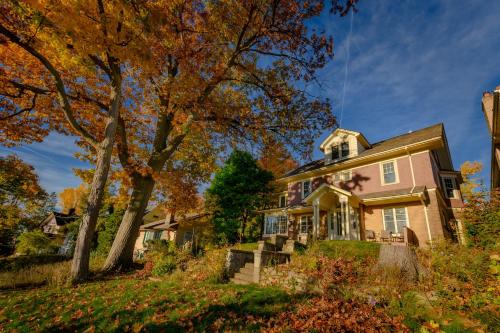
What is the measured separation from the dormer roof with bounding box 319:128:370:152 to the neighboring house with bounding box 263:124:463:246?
9cm

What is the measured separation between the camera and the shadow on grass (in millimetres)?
4383

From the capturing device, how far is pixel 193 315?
4.83m

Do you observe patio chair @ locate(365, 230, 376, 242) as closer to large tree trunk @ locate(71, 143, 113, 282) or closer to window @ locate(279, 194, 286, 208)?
window @ locate(279, 194, 286, 208)

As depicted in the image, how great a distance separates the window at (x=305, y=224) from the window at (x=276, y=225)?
58.5 inches

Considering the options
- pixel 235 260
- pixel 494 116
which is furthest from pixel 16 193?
pixel 494 116

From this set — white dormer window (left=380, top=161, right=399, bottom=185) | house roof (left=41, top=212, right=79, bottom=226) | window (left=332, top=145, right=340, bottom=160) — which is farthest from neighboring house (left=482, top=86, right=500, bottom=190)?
house roof (left=41, top=212, right=79, bottom=226)

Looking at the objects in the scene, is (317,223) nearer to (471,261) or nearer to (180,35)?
(471,261)

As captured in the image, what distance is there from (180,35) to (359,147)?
1592 cm

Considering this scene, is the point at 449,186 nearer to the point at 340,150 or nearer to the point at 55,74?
the point at 340,150

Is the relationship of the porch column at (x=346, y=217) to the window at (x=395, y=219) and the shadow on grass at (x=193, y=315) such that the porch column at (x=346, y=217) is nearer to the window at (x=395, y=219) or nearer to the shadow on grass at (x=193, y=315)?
the window at (x=395, y=219)

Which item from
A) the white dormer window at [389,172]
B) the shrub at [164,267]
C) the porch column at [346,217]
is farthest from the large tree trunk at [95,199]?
the white dormer window at [389,172]

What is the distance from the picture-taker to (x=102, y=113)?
11750 mm

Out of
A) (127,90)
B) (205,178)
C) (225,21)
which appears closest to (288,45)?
(225,21)

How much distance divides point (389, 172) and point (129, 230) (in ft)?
55.7
